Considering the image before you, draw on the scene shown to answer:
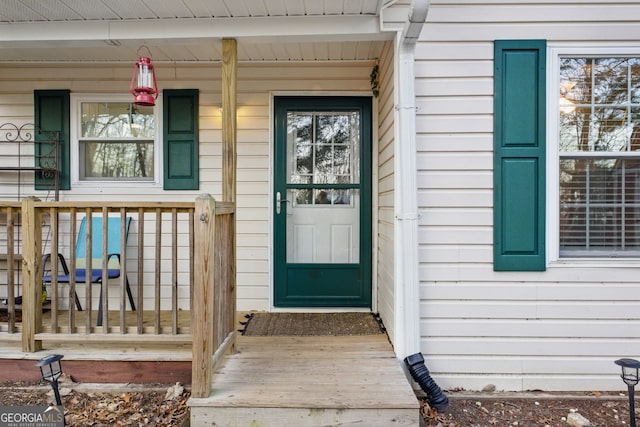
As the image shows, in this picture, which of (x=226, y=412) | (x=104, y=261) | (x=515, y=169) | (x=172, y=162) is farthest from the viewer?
(x=172, y=162)

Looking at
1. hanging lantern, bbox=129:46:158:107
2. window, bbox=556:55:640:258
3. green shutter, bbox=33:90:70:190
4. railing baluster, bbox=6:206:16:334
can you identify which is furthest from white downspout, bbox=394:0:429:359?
green shutter, bbox=33:90:70:190

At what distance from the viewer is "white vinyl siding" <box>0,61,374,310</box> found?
3.45m

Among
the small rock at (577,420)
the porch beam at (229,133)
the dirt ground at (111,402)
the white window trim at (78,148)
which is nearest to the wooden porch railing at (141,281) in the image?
the porch beam at (229,133)

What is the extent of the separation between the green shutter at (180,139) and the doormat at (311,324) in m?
1.37

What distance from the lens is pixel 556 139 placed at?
8.22 feet

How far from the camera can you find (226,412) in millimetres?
1938

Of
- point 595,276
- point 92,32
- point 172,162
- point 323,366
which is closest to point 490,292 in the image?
point 595,276

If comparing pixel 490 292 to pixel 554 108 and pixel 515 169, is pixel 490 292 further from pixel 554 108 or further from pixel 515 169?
pixel 554 108

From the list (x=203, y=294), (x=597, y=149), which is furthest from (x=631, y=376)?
(x=203, y=294)

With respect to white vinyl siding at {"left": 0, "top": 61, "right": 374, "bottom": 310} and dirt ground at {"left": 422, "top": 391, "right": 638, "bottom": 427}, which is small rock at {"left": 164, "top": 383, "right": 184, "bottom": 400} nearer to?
white vinyl siding at {"left": 0, "top": 61, "right": 374, "bottom": 310}

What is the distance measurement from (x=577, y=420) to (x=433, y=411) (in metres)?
0.81

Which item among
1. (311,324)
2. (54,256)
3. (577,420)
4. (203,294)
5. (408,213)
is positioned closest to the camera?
(203,294)

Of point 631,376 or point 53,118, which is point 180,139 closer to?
point 53,118

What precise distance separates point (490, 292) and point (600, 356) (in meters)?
0.84
